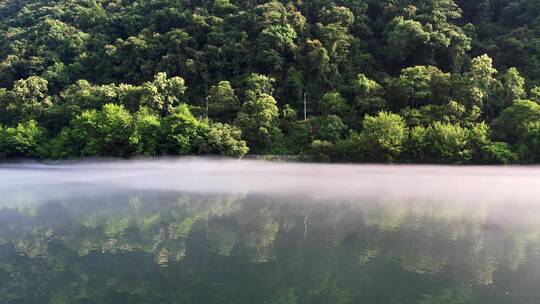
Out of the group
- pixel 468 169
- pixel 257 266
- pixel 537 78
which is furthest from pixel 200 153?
pixel 537 78

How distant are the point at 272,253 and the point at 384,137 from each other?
2586cm

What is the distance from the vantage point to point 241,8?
2384 inches

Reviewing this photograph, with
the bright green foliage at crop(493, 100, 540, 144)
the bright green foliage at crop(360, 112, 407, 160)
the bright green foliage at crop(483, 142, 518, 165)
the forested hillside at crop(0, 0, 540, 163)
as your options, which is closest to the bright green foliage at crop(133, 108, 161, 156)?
the forested hillside at crop(0, 0, 540, 163)

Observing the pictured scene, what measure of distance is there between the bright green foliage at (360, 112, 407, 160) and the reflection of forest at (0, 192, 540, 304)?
16.6 m

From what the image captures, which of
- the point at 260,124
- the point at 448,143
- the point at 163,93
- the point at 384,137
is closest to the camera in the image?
the point at 448,143

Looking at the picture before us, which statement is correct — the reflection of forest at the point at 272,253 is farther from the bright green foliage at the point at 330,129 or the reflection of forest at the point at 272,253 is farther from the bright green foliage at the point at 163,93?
the bright green foliage at the point at 163,93

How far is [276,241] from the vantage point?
17.3 meters

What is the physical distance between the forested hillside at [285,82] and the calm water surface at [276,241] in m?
10.6

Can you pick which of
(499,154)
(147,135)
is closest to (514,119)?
(499,154)

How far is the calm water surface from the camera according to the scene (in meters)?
12.6

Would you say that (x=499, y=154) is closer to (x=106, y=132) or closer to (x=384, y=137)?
(x=384, y=137)

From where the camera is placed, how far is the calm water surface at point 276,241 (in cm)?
1259

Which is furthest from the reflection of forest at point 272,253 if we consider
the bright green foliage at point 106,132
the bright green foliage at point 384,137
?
the bright green foliage at point 106,132

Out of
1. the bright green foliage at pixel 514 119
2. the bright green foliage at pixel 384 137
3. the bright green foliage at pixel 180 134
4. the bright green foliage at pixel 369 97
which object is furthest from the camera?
the bright green foliage at pixel 369 97
